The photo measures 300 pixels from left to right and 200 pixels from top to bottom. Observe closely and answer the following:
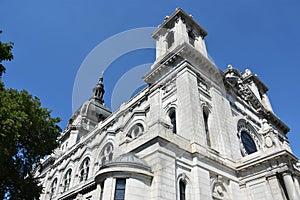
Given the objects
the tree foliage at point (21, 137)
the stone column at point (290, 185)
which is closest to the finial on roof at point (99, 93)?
the tree foliage at point (21, 137)

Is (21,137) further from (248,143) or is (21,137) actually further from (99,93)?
(99,93)

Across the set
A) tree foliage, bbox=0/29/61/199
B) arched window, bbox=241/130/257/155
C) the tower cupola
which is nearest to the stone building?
arched window, bbox=241/130/257/155

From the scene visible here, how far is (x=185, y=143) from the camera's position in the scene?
52.6 ft

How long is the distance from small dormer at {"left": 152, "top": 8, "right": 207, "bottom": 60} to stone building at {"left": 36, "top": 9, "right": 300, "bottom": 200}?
0.39 feet

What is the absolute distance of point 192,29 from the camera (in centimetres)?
2859

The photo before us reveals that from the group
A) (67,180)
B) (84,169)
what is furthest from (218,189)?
(67,180)

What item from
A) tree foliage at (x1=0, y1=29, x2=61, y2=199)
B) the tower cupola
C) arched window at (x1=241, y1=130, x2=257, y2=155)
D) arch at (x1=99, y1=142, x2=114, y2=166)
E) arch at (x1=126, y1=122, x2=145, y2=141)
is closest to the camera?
tree foliage at (x1=0, y1=29, x2=61, y2=199)

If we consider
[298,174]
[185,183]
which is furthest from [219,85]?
[185,183]

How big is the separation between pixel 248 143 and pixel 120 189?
15.9 meters

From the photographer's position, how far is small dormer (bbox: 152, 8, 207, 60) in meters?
27.0

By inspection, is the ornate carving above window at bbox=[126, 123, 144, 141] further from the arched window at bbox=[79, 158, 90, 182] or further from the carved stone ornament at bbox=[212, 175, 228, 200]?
the carved stone ornament at bbox=[212, 175, 228, 200]

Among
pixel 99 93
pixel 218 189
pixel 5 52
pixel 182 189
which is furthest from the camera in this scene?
pixel 99 93

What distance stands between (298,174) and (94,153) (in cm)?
2103

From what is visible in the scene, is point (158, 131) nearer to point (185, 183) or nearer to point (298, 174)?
point (185, 183)
